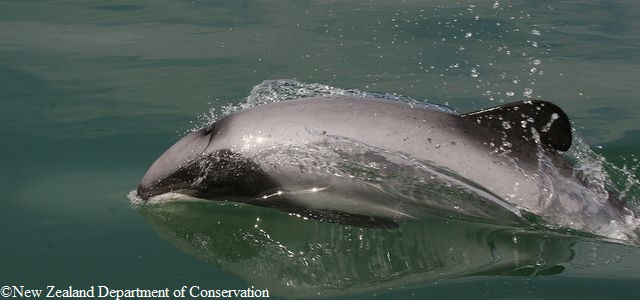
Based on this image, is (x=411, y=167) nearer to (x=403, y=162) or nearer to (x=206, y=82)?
(x=403, y=162)

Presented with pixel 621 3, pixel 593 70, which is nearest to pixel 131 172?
pixel 593 70

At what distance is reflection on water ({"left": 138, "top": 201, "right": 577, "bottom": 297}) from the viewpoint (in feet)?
15.9

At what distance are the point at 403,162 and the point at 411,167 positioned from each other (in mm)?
56

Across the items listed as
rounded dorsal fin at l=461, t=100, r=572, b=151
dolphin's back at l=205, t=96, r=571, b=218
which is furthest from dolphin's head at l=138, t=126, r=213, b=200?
rounded dorsal fin at l=461, t=100, r=572, b=151

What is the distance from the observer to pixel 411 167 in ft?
18.6

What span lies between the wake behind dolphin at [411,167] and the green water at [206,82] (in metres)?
0.52

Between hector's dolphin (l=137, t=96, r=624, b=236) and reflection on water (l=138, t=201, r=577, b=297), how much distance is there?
13 centimetres

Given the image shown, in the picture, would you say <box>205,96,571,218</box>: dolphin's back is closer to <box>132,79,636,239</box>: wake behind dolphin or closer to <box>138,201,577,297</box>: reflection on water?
<box>132,79,636,239</box>: wake behind dolphin

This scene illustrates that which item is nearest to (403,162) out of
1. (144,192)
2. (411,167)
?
(411,167)

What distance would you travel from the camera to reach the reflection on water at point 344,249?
4.84m

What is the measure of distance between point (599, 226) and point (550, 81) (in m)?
4.04

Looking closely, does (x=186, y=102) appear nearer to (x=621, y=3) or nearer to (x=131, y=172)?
(x=131, y=172)

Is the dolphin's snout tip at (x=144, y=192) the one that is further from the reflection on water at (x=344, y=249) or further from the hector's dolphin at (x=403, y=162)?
the hector's dolphin at (x=403, y=162)

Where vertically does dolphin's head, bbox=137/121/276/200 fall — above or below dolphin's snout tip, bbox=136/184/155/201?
above
